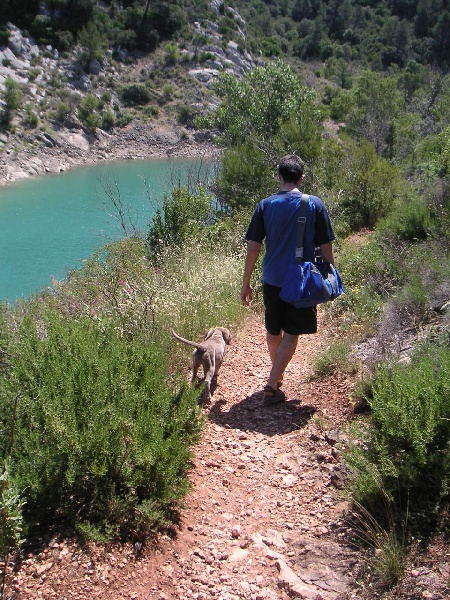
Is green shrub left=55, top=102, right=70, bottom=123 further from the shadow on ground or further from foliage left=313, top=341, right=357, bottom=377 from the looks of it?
the shadow on ground

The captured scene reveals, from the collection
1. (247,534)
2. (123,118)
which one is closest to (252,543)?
(247,534)

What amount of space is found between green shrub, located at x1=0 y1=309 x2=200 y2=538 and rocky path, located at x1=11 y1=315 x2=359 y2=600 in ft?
0.59

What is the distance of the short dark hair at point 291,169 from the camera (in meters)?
4.03

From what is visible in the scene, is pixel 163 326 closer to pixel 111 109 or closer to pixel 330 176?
pixel 330 176

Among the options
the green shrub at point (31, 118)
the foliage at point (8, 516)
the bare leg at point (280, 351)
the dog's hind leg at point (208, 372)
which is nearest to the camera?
the foliage at point (8, 516)

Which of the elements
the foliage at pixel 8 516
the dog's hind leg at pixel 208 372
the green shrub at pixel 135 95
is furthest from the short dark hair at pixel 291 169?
the green shrub at pixel 135 95

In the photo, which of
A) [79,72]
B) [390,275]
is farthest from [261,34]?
[390,275]

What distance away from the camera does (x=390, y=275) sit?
255 inches

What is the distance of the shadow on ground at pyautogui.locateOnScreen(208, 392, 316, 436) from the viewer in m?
4.10

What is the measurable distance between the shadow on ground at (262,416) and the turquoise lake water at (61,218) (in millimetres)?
9341

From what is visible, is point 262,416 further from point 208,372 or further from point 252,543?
point 252,543

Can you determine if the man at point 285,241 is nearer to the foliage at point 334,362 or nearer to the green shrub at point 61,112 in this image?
the foliage at point 334,362

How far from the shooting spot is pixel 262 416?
4.32m

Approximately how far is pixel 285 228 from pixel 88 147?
133 ft
